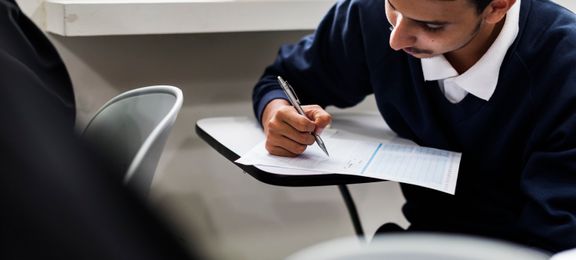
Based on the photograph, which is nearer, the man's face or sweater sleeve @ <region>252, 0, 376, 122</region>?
the man's face

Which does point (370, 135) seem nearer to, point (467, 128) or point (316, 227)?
point (467, 128)

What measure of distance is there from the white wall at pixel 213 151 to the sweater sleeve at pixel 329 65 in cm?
28

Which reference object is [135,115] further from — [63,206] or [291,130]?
[63,206]

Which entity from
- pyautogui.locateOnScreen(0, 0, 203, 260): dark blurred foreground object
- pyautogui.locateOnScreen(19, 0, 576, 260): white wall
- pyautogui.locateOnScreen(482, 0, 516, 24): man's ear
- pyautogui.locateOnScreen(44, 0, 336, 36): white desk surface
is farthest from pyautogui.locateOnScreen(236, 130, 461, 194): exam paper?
pyautogui.locateOnScreen(0, 0, 203, 260): dark blurred foreground object

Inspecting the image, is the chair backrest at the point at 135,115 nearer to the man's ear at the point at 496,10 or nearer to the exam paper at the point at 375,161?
the exam paper at the point at 375,161

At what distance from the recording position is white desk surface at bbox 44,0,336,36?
4.31 feet

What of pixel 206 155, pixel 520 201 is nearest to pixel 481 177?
pixel 520 201

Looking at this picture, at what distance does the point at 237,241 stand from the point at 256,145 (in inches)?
26.6

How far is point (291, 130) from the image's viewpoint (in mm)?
1053

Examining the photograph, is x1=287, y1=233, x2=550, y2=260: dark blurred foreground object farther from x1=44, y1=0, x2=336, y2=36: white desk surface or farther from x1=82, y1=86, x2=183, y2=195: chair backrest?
x1=44, y1=0, x2=336, y2=36: white desk surface

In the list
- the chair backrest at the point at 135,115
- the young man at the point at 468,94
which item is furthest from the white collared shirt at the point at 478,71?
the chair backrest at the point at 135,115

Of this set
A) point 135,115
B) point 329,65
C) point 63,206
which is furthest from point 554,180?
point 63,206

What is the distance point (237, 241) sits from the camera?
5.71ft

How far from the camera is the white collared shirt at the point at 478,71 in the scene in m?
1.03
